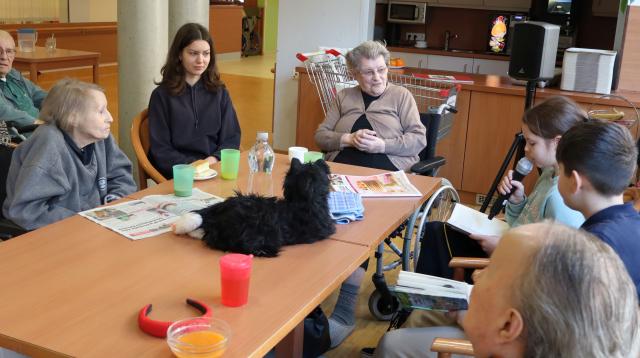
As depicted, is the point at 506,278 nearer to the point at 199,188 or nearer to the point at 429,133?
the point at 199,188

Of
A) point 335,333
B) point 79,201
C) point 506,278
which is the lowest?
point 335,333

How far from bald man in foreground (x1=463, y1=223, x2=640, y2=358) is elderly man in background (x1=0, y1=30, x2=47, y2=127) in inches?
154

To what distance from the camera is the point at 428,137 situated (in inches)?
150

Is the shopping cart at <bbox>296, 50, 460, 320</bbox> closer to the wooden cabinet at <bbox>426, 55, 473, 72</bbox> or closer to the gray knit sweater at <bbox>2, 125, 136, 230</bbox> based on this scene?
the gray knit sweater at <bbox>2, 125, 136, 230</bbox>

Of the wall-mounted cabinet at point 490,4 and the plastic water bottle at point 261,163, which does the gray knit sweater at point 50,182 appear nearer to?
the plastic water bottle at point 261,163

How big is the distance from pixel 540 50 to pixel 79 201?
10.6ft

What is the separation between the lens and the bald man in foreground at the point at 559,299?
3.68ft

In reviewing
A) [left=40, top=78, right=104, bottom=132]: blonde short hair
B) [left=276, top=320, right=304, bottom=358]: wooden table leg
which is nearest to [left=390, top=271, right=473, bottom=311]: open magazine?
[left=276, top=320, right=304, bottom=358]: wooden table leg

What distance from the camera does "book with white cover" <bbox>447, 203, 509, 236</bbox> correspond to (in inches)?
106

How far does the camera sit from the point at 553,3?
729cm

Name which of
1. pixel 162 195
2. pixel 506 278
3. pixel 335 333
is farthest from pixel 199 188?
pixel 506 278

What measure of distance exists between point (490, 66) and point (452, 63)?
391mm

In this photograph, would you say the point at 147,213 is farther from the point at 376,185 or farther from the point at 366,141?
the point at 366,141

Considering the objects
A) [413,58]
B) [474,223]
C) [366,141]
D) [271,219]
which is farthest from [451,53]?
[271,219]
